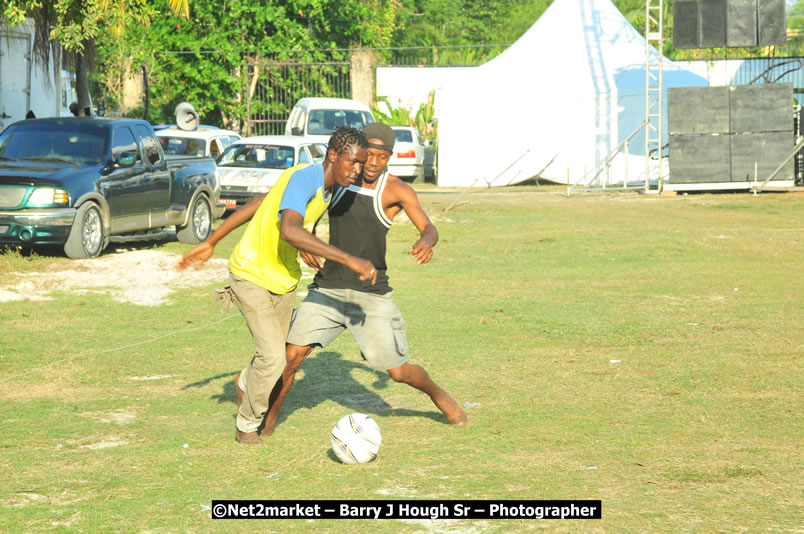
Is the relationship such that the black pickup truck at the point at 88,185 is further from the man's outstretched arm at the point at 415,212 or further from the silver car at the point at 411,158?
the silver car at the point at 411,158

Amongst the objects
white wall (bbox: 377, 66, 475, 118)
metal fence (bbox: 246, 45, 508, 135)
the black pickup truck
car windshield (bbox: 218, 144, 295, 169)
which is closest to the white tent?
metal fence (bbox: 246, 45, 508, 135)

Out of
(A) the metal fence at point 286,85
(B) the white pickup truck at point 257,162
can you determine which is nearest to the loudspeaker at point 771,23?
(B) the white pickup truck at point 257,162

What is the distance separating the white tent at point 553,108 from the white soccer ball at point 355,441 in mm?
25648

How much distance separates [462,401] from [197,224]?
10.6 metres

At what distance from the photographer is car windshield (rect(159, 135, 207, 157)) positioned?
22.3 m

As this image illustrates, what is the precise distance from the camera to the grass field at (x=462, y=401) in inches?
212

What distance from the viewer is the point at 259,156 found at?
20.8m

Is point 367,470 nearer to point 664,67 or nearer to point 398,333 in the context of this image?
point 398,333

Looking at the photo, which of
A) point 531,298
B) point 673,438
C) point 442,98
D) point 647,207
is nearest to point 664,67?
point 442,98

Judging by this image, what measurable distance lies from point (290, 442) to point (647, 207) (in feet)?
62.7

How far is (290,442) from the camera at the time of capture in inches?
253

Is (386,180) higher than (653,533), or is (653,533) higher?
(386,180)

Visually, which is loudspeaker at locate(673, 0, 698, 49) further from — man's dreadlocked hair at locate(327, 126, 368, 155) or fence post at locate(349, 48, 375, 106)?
man's dreadlocked hair at locate(327, 126, 368, 155)

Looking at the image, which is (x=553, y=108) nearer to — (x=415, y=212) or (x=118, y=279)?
(x=118, y=279)
